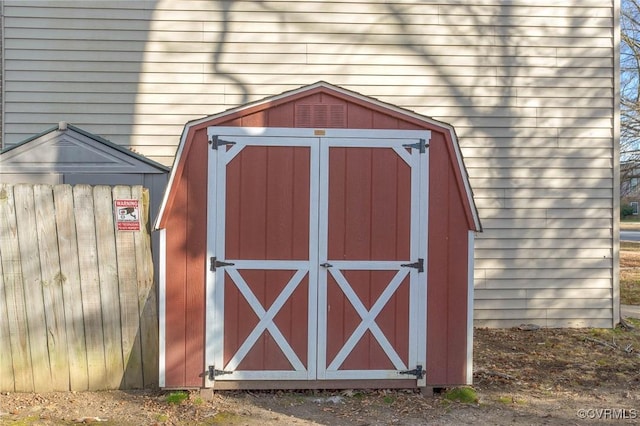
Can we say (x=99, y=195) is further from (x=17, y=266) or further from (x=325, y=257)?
(x=325, y=257)

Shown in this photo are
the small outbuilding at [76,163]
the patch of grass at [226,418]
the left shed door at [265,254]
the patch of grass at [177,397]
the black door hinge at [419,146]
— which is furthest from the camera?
the small outbuilding at [76,163]

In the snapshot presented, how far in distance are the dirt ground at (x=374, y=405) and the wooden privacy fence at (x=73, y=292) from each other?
217mm

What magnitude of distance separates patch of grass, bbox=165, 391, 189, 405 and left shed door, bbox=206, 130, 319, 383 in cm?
43

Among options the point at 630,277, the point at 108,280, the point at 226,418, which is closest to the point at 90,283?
the point at 108,280

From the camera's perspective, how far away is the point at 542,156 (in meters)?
7.64

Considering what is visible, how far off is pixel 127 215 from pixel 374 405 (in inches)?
105

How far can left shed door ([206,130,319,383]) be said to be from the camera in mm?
4801

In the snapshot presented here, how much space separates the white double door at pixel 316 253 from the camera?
4.81 metres

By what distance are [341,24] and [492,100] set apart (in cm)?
227

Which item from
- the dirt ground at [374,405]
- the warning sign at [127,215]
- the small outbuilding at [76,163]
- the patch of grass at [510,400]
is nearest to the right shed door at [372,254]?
the dirt ground at [374,405]

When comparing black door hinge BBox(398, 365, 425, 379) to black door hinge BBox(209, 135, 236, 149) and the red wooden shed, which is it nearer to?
the red wooden shed

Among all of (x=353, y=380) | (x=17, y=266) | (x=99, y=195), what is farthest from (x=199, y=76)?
(x=353, y=380)

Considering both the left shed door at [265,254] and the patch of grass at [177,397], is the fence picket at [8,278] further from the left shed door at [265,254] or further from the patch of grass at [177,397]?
the left shed door at [265,254]

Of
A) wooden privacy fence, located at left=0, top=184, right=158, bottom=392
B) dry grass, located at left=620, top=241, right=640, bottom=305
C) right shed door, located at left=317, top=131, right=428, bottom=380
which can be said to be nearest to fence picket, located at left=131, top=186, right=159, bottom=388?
wooden privacy fence, located at left=0, top=184, right=158, bottom=392
